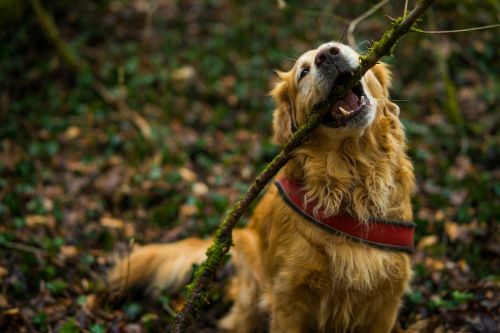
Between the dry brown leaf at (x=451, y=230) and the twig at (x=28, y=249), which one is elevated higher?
the dry brown leaf at (x=451, y=230)

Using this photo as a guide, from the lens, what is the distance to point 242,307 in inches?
146

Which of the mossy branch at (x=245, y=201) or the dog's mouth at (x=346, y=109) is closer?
the mossy branch at (x=245, y=201)

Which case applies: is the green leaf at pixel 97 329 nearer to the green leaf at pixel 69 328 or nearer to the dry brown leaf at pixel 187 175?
the green leaf at pixel 69 328

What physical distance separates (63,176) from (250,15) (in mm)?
4492

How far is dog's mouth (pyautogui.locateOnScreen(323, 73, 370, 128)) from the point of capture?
2.84 metres

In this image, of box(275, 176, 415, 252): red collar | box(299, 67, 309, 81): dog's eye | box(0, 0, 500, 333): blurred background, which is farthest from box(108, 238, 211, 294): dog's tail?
box(299, 67, 309, 81): dog's eye

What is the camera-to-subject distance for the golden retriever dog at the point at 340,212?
286 centimetres

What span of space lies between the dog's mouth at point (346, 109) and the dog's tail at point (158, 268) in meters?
1.63

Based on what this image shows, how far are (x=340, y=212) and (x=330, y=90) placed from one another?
721 mm

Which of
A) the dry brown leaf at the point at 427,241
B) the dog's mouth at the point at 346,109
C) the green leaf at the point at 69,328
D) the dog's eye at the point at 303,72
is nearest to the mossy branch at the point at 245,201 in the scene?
the dog's mouth at the point at 346,109

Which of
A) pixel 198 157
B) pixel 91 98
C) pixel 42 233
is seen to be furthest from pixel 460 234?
pixel 91 98

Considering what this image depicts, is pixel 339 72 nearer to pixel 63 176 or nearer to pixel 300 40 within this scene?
pixel 63 176

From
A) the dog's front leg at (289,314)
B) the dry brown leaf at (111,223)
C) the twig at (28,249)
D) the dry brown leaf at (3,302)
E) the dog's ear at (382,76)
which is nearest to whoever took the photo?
the dog's front leg at (289,314)

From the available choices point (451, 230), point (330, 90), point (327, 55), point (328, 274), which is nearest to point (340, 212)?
point (328, 274)
